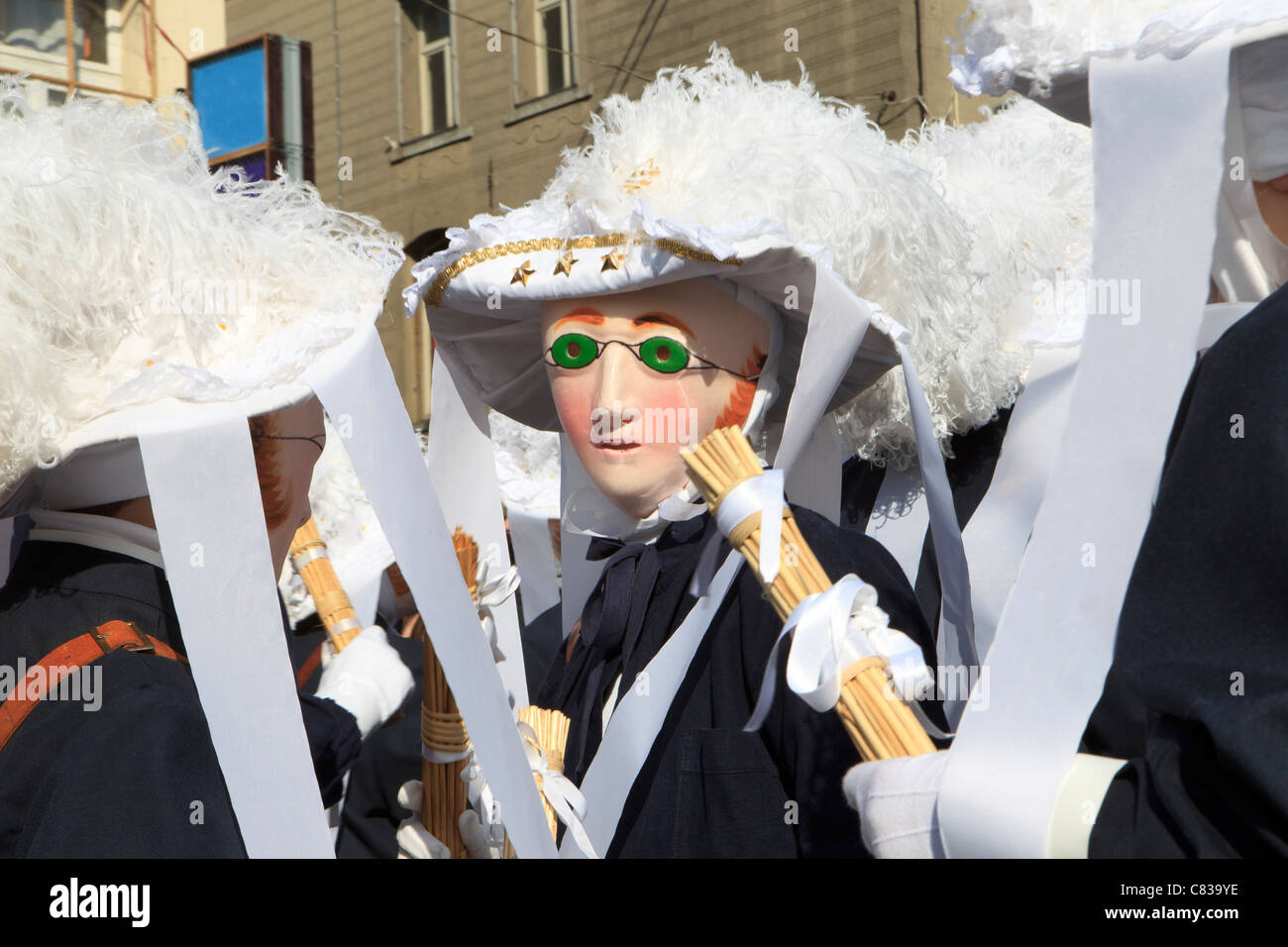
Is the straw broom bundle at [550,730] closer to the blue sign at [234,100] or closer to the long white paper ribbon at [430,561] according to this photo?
the long white paper ribbon at [430,561]

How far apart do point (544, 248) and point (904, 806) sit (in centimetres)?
124

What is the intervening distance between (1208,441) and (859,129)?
1.29 meters

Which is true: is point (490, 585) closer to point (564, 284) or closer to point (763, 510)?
point (564, 284)

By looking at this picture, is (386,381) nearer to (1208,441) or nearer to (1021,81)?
(1021,81)

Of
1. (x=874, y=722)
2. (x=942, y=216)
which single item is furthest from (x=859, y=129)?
(x=874, y=722)

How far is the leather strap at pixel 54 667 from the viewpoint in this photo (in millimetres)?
1633

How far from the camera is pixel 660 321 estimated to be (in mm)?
2189

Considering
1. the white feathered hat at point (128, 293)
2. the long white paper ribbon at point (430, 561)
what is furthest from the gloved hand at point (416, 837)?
the white feathered hat at point (128, 293)

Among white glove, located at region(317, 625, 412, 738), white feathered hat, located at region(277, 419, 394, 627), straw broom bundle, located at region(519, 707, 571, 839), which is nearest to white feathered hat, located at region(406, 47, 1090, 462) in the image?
white glove, located at region(317, 625, 412, 738)

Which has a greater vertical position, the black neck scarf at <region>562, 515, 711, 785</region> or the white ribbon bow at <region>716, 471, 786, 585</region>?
the white ribbon bow at <region>716, 471, 786, 585</region>

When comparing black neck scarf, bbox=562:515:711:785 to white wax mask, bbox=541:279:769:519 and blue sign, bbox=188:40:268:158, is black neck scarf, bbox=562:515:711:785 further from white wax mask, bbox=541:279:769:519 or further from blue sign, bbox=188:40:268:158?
blue sign, bbox=188:40:268:158

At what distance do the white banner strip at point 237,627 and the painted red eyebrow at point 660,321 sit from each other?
70cm

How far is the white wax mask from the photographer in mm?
2172

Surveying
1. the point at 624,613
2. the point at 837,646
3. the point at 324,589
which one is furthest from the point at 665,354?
the point at 324,589
